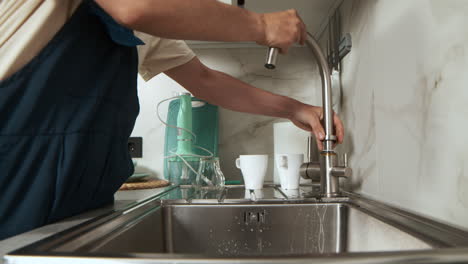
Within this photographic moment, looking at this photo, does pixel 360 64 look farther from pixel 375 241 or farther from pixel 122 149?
pixel 122 149

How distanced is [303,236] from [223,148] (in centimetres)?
69

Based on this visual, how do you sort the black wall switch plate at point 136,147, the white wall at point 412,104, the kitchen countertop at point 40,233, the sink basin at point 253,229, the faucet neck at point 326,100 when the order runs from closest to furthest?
the kitchen countertop at point 40,233
the white wall at point 412,104
the sink basin at point 253,229
the faucet neck at point 326,100
the black wall switch plate at point 136,147

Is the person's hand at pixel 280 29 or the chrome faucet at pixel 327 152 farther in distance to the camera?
the chrome faucet at pixel 327 152

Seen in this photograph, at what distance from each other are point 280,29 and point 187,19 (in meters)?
0.19

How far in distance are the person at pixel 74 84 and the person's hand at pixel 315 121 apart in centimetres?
25

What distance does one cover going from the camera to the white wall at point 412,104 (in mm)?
450

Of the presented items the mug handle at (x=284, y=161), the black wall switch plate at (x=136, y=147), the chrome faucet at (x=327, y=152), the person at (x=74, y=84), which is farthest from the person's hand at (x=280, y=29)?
the black wall switch plate at (x=136, y=147)

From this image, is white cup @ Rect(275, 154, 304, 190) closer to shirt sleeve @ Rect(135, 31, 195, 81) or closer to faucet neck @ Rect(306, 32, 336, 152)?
faucet neck @ Rect(306, 32, 336, 152)

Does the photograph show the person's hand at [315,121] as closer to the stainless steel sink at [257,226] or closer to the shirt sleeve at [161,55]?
the stainless steel sink at [257,226]

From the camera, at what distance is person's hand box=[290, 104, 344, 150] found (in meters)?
0.75

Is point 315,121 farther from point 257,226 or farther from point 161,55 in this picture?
point 161,55

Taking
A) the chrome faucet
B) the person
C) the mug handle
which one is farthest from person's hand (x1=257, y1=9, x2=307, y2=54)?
the mug handle

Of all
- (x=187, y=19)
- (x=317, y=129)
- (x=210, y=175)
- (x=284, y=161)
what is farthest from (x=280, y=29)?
(x=210, y=175)

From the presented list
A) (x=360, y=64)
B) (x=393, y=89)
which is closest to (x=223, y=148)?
(x=360, y=64)
